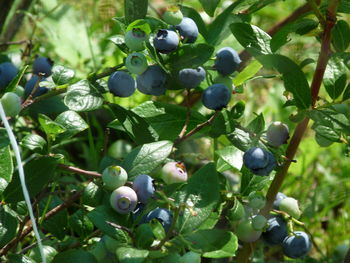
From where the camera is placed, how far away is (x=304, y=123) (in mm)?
1226

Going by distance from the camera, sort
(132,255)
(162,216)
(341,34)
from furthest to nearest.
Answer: (341,34) → (162,216) → (132,255)

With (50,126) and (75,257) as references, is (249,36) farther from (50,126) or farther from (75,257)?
(75,257)

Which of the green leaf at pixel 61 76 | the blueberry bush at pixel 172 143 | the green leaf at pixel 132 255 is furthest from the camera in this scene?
the green leaf at pixel 61 76

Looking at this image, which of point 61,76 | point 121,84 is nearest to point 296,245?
point 121,84

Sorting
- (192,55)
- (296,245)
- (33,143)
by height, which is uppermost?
(192,55)

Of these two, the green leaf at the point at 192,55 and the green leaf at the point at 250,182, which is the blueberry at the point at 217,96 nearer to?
the green leaf at the point at 192,55

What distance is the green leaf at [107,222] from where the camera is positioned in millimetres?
1044

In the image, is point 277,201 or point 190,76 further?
point 277,201

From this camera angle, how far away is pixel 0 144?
1119 millimetres

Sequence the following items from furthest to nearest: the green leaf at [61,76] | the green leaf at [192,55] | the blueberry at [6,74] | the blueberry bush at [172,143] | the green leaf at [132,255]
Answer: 1. the blueberry at [6,74]
2. the green leaf at [61,76]
3. the green leaf at [192,55]
4. the blueberry bush at [172,143]
5. the green leaf at [132,255]

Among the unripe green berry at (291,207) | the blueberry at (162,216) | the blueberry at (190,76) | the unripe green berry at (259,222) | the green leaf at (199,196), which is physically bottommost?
the unripe green berry at (291,207)

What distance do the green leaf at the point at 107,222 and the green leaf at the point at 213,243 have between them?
0.36 ft

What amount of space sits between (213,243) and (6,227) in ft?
1.25

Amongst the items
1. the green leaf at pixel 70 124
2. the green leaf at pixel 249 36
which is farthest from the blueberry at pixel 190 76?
the green leaf at pixel 70 124
